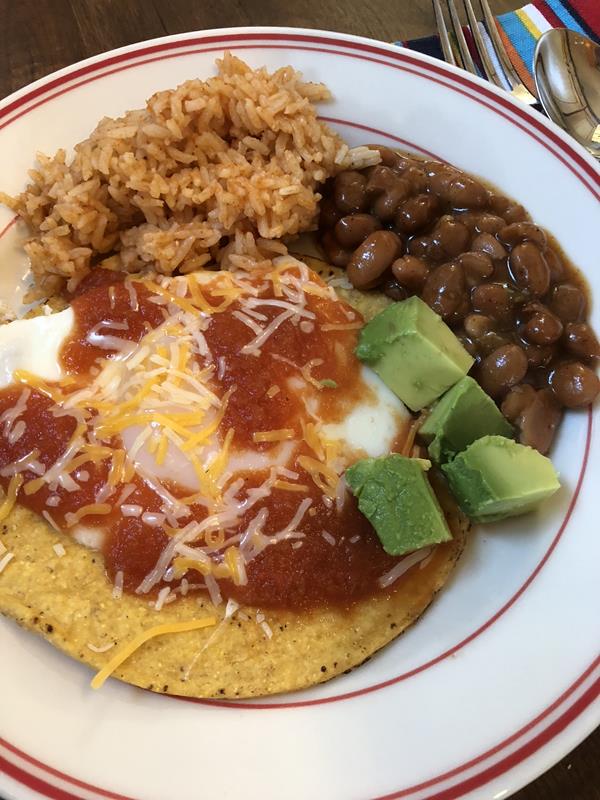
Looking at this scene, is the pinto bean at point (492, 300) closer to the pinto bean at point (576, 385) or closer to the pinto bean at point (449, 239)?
the pinto bean at point (449, 239)

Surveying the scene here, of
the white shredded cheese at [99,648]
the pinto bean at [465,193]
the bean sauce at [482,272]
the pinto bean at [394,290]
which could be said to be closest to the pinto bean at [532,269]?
the bean sauce at [482,272]

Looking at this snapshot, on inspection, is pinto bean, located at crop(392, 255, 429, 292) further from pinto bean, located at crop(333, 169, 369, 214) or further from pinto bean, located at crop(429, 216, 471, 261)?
pinto bean, located at crop(333, 169, 369, 214)

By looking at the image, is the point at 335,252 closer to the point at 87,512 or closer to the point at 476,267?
the point at 476,267

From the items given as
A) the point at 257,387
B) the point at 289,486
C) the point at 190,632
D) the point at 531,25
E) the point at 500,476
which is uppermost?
the point at 531,25

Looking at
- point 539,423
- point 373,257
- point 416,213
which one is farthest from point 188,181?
point 539,423

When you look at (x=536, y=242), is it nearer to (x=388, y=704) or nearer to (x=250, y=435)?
(x=250, y=435)

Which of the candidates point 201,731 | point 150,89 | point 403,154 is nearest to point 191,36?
point 150,89

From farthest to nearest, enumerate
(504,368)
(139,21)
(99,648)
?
(139,21), (504,368), (99,648)
